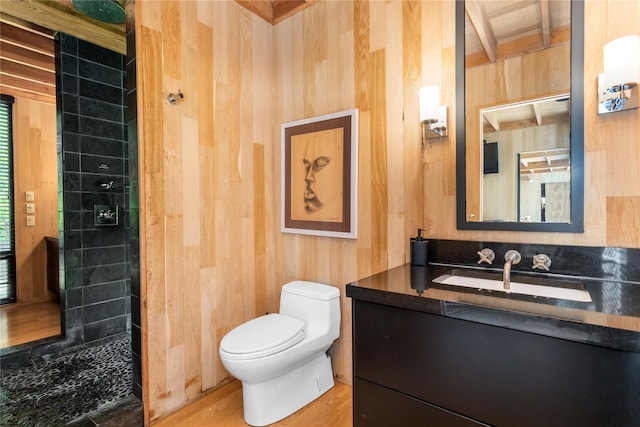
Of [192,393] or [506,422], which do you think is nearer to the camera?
[506,422]

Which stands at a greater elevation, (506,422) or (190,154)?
(190,154)

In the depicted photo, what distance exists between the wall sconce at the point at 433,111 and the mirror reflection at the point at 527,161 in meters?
0.18

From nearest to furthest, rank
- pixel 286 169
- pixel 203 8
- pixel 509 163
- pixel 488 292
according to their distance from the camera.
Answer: pixel 488 292 < pixel 509 163 < pixel 203 8 < pixel 286 169

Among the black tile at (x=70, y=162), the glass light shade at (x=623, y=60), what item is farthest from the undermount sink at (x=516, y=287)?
the black tile at (x=70, y=162)

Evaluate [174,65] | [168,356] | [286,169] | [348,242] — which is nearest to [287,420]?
[168,356]

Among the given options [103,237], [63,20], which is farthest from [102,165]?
[63,20]

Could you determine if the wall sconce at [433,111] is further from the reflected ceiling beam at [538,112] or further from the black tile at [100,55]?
the black tile at [100,55]

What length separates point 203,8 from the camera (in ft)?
6.56

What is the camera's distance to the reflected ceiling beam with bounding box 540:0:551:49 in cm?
143

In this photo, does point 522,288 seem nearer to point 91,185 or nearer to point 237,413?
point 237,413

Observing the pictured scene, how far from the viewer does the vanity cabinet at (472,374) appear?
0.85 meters

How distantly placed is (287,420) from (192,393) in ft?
2.04

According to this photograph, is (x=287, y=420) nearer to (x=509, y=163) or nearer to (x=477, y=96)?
(x=509, y=163)

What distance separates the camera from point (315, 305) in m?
1.95
